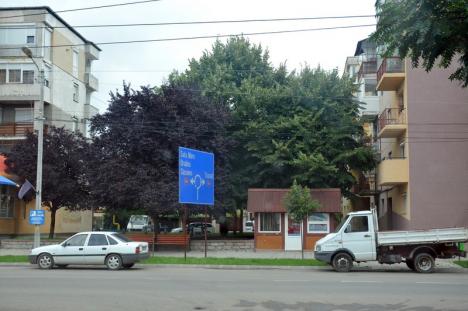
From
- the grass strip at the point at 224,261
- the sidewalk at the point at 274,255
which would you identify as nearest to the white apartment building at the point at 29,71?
the sidewalk at the point at 274,255

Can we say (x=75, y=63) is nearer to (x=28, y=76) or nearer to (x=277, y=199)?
(x=28, y=76)

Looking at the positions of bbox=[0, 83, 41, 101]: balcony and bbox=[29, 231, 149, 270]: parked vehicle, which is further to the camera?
bbox=[0, 83, 41, 101]: balcony

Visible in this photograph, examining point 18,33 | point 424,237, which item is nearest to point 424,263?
point 424,237

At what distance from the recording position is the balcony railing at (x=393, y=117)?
3155 cm

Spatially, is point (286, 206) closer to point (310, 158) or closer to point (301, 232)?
point (301, 232)

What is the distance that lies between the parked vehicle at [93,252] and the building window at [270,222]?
1057cm

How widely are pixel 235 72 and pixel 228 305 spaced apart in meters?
27.7

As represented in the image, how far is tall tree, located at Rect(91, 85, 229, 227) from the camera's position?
Result: 28.9 meters

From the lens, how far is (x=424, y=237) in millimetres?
20641

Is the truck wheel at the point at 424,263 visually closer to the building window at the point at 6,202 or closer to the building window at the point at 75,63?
the building window at the point at 6,202

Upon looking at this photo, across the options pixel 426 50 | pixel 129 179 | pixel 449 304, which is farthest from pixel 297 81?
pixel 426 50

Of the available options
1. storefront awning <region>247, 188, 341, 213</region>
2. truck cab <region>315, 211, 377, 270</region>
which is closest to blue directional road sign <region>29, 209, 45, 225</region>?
storefront awning <region>247, 188, 341, 213</region>

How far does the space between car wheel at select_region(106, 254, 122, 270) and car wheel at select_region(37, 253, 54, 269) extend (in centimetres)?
220

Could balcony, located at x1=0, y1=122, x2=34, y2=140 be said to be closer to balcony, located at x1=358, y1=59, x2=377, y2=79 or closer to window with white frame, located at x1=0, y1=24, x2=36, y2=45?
window with white frame, located at x1=0, y1=24, x2=36, y2=45
